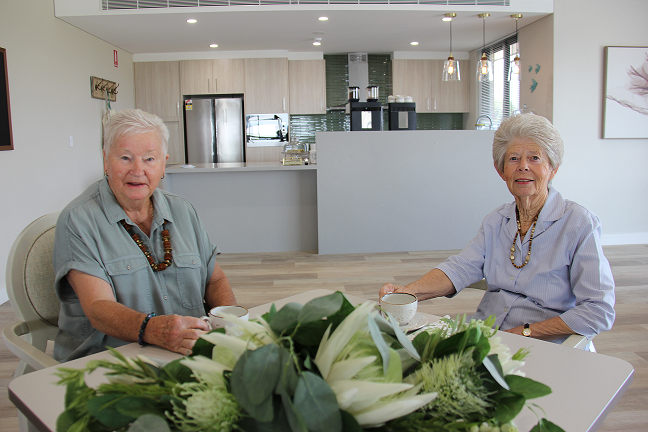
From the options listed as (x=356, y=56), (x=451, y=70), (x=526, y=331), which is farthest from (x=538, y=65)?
(x=526, y=331)

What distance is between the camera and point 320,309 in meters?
0.51

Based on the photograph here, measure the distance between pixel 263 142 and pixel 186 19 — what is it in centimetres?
249

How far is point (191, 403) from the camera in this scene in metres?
0.47

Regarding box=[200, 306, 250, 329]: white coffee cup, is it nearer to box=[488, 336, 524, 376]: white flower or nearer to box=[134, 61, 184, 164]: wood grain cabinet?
box=[488, 336, 524, 376]: white flower

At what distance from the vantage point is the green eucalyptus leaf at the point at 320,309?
0.51 m

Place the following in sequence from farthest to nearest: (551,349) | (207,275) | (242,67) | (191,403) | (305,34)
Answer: (242,67) → (305,34) → (207,275) → (551,349) → (191,403)

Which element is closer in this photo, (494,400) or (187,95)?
(494,400)

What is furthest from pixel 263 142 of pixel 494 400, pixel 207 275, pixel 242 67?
pixel 494 400

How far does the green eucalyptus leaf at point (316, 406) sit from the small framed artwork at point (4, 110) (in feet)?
14.3

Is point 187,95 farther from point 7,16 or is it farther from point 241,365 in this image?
point 241,365

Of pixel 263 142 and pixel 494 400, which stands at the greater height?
pixel 263 142

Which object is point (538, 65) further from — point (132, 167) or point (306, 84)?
point (132, 167)

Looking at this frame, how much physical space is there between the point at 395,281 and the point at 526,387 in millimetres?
3430

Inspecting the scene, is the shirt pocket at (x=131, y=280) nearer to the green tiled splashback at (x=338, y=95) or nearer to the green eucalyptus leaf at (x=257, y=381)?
the green eucalyptus leaf at (x=257, y=381)
